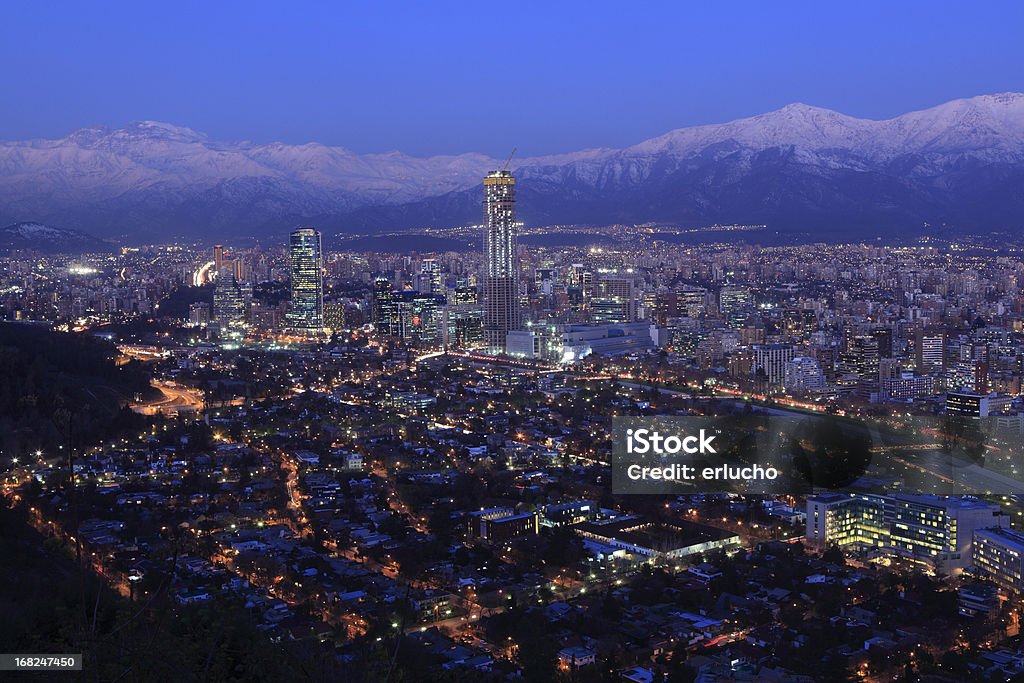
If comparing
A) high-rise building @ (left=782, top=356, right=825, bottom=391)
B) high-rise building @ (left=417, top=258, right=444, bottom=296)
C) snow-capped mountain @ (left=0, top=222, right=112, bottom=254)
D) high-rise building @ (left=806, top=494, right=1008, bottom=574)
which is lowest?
high-rise building @ (left=782, top=356, right=825, bottom=391)

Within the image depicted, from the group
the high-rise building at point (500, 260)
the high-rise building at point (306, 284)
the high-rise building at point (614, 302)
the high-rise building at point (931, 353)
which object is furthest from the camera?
the high-rise building at point (306, 284)

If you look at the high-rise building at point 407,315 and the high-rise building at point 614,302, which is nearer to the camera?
the high-rise building at point 407,315

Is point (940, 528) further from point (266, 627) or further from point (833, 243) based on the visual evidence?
point (833, 243)

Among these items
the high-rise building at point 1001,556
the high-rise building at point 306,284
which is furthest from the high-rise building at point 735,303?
the high-rise building at point 1001,556

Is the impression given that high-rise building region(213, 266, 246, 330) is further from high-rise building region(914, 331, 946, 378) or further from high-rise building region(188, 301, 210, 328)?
high-rise building region(914, 331, 946, 378)

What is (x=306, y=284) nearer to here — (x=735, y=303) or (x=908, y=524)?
(x=735, y=303)

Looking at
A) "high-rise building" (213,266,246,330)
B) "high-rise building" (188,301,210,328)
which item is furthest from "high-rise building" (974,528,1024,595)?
"high-rise building" (188,301,210,328)

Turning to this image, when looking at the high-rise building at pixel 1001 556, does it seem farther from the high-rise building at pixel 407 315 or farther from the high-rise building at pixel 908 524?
the high-rise building at pixel 407 315
